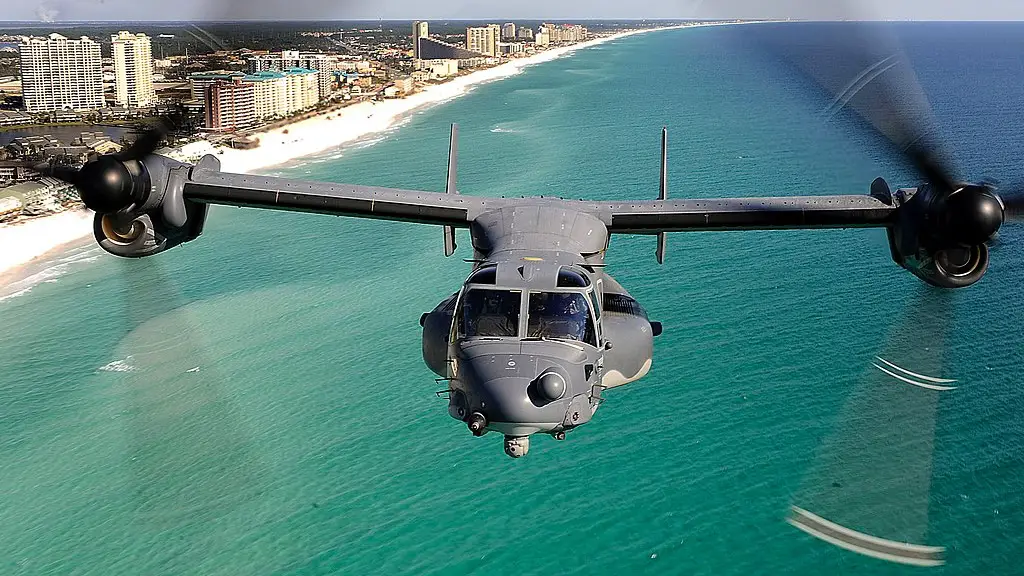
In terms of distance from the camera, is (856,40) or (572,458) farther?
(572,458)

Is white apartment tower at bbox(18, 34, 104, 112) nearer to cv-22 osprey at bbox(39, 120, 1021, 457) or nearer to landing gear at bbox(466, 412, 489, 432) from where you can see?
cv-22 osprey at bbox(39, 120, 1021, 457)

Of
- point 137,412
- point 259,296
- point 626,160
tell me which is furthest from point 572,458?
point 626,160

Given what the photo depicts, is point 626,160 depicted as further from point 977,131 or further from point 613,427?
point 613,427

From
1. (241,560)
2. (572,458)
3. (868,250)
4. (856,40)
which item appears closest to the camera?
(856,40)

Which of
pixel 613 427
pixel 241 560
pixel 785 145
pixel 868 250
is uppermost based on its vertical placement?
pixel 785 145

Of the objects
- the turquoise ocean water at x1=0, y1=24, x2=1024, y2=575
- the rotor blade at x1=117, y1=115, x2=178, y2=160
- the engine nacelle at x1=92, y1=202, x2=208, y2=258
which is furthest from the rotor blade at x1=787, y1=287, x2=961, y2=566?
the rotor blade at x1=117, y1=115, x2=178, y2=160

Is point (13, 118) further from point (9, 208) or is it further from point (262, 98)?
point (9, 208)

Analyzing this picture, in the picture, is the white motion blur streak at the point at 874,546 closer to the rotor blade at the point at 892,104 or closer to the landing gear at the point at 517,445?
the rotor blade at the point at 892,104
